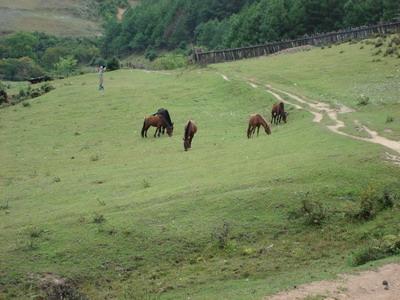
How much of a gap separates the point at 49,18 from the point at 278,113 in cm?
15566

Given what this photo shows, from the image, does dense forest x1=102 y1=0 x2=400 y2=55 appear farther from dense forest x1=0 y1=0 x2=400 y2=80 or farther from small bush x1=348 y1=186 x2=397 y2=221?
small bush x1=348 y1=186 x2=397 y2=221

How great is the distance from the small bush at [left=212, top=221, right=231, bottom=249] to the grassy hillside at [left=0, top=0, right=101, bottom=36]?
497 feet

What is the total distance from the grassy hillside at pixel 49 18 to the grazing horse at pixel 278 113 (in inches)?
5382

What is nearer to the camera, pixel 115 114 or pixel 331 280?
pixel 331 280

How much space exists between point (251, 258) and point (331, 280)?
278 centimetres

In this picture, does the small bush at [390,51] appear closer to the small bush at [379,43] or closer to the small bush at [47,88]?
the small bush at [379,43]

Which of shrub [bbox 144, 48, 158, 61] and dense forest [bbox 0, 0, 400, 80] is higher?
dense forest [bbox 0, 0, 400, 80]

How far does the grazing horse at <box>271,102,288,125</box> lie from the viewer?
111 ft

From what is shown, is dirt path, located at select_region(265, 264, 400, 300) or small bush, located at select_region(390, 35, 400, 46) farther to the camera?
small bush, located at select_region(390, 35, 400, 46)

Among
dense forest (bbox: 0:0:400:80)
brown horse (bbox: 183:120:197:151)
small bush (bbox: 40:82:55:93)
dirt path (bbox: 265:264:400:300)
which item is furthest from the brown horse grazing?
dense forest (bbox: 0:0:400:80)

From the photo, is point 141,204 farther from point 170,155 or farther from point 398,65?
point 398,65

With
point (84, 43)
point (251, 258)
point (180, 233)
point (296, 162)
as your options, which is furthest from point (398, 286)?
point (84, 43)

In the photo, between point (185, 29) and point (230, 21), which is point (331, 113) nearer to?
point (230, 21)

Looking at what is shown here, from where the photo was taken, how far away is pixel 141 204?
2028 centimetres
